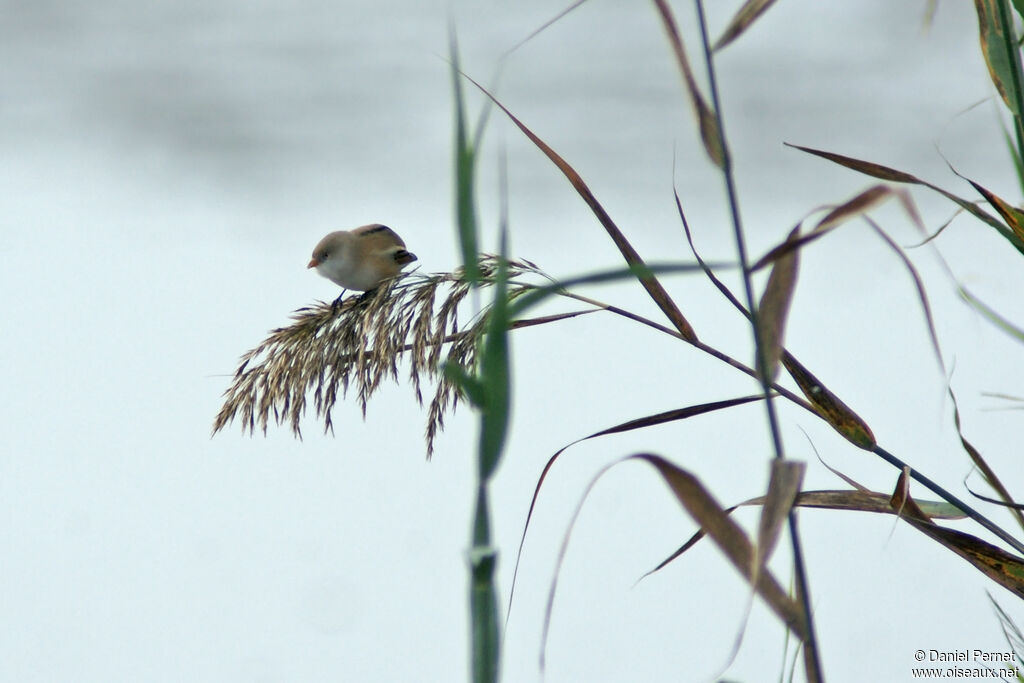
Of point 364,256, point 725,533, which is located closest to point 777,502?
point 725,533

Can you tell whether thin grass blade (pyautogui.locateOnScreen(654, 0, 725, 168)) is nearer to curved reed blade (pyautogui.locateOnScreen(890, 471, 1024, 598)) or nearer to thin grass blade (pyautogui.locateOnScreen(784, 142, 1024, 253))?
thin grass blade (pyautogui.locateOnScreen(784, 142, 1024, 253))

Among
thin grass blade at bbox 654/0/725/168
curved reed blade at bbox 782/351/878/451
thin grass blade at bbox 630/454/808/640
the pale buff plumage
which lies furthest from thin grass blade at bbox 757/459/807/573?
the pale buff plumage

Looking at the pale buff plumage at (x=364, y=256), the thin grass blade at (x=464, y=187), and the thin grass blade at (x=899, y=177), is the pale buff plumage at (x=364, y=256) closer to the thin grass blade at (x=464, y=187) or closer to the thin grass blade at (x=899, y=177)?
the thin grass blade at (x=899, y=177)

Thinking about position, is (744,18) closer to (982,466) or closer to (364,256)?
(982,466)

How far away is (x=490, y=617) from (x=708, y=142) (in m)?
0.25

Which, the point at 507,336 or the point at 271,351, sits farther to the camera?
the point at 271,351

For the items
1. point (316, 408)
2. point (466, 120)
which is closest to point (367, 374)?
point (316, 408)

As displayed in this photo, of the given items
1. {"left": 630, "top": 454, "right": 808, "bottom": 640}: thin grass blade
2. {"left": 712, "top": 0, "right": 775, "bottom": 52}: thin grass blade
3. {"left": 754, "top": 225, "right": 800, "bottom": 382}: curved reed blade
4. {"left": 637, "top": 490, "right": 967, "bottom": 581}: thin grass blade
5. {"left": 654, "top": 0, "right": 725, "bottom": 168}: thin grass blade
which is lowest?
{"left": 630, "top": 454, "right": 808, "bottom": 640}: thin grass blade

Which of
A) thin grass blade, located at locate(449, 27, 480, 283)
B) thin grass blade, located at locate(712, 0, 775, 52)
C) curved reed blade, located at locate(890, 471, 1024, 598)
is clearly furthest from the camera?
curved reed blade, located at locate(890, 471, 1024, 598)

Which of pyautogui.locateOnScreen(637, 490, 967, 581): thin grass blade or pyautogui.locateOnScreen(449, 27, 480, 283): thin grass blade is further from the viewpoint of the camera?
pyautogui.locateOnScreen(637, 490, 967, 581): thin grass blade

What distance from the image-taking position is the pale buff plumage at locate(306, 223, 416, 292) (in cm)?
151

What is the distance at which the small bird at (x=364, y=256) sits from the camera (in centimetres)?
151

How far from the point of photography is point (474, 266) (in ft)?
1.47

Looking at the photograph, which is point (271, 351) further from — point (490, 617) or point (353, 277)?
point (490, 617)
